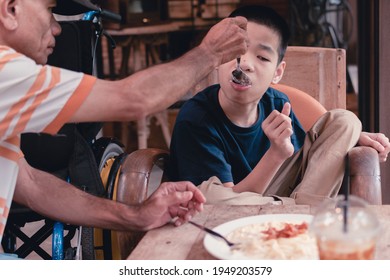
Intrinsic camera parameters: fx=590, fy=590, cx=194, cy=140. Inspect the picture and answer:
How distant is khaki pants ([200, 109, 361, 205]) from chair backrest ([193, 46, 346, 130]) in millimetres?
390

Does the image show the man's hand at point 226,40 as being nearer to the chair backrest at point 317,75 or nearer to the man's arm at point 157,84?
the man's arm at point 157,84

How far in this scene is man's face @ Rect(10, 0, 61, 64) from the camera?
1.11 m

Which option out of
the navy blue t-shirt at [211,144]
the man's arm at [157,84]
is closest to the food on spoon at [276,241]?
the man's arm at [157,84]

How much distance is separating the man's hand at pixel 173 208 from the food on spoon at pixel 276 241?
0.13m

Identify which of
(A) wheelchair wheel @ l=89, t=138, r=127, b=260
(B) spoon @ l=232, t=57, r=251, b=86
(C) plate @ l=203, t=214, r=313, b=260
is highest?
(B) spoon @ l=232, t=57, r=251, b=86

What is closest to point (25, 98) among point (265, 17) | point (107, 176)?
point (265, 17)

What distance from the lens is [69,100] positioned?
3.29ft

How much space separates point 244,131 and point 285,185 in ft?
0.63

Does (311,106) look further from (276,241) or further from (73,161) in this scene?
(276,241)

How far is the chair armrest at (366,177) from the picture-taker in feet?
4.43

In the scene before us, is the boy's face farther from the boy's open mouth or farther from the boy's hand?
the boy's hand

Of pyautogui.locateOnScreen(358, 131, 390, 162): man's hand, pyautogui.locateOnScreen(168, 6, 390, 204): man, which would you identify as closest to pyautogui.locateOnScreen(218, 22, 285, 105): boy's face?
pyautogui.locateOnScreen(168, 6, 390, 204): man

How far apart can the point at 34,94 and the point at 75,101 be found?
0.22ft

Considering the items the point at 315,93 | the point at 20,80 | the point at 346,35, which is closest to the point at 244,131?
the point at 315,93
